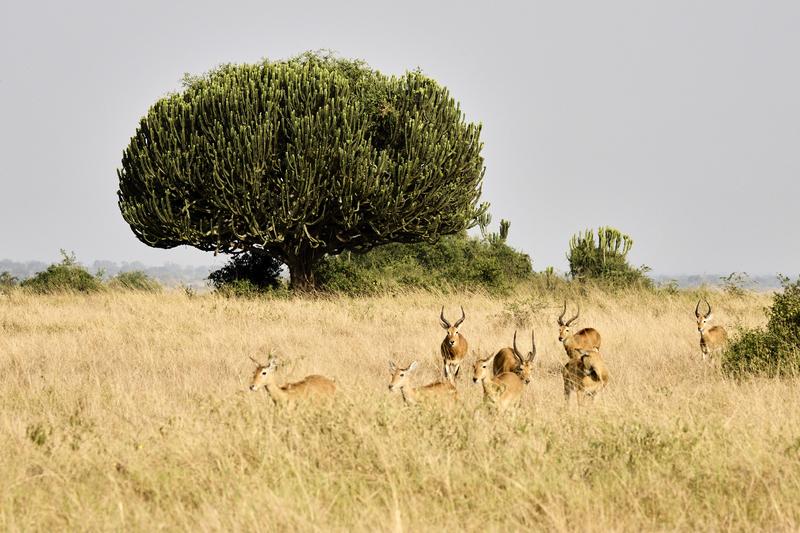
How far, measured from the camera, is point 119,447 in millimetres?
6617

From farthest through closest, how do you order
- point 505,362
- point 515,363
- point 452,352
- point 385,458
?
point 452,352, point 505,362, point 515,363, point 385,458

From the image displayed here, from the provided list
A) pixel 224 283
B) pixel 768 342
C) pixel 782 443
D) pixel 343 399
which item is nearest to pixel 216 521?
pixel 343 399

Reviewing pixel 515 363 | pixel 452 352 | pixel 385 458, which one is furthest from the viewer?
pixel 452 352

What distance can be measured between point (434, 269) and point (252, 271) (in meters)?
6.48

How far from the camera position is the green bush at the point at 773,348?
1114 centimetres

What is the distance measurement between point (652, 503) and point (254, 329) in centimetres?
1067

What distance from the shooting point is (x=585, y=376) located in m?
9.57

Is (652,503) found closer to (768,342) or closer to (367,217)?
(768,342)

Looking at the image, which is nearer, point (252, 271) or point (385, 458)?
point (385, 458)

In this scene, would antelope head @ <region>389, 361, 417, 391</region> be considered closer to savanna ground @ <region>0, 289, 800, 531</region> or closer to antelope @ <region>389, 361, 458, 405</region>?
antelope @ <region>389, 361, 458, 405</region>

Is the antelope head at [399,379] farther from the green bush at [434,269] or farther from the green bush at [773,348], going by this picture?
the green bush at [434,269]

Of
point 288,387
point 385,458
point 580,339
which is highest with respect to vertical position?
point 580,339

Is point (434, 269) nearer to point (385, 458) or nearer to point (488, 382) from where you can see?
point (488, 382)

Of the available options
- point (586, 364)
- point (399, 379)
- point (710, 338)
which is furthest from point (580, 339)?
point (399, 379)
